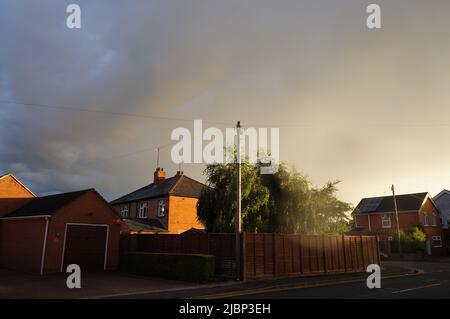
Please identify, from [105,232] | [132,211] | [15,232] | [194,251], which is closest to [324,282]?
[194,251]

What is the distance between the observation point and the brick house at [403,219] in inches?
1948

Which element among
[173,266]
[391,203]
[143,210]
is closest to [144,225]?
[143,210]

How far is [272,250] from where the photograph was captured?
21094mm

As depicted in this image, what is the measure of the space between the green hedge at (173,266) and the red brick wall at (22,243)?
5.52 meters

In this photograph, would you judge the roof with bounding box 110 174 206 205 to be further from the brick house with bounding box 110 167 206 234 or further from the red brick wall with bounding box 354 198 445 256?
the red brick wall with bounding box 354 198 445 256

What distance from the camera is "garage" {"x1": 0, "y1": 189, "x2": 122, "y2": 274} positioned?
904 inches

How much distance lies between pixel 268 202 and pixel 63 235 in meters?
13.5

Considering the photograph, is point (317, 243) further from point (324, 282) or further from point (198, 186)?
point (198, 186)

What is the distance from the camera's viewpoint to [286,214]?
26672mm

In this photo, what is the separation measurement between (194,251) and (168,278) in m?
2.35

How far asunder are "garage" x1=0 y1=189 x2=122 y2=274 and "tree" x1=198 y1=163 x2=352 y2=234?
6680mm

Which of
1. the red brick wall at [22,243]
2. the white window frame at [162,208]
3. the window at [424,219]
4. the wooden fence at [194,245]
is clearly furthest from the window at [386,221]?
the red brick wall at [22,243]

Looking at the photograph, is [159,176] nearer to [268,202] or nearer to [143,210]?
[143,210]

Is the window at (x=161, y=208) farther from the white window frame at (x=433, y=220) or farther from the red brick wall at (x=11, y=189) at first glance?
the white window frame at (x=433, y=220)
